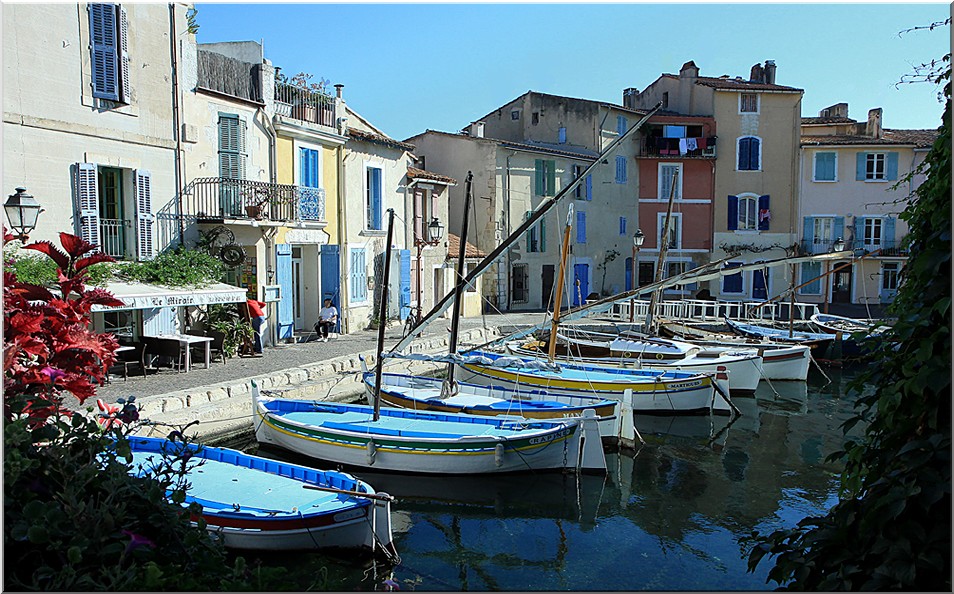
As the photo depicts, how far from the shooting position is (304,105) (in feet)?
69.9

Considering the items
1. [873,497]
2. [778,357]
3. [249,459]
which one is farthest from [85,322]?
[778,357]

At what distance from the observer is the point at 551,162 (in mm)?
34906

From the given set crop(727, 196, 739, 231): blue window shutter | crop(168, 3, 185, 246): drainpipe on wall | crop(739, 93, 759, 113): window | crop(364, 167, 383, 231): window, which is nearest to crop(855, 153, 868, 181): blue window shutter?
crop(739, 93, 759, 113): window

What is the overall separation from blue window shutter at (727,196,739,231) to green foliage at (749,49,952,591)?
36.7 meters

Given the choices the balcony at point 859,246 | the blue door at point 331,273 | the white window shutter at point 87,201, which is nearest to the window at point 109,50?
the white window shutter at point 87,201

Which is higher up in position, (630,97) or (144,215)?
(630,97)

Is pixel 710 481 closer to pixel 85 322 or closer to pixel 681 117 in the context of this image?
pixel 85 322

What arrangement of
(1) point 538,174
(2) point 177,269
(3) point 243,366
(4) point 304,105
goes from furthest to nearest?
(1) point 538,174 → (4) point 304,105 → (3) point 243,366 → (2) point 177,269

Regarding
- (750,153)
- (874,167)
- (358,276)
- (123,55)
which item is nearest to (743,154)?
(750,153)

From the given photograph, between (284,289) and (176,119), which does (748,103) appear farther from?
(176,119)

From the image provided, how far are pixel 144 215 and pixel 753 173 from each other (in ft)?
103

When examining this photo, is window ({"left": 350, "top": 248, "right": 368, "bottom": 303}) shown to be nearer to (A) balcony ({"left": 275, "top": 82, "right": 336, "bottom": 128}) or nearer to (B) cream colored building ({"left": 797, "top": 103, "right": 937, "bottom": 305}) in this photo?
(A) balcony ({"left": 275, "top": 82, "right": 336, "bottom": 128})

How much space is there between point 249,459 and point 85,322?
5.76 metres

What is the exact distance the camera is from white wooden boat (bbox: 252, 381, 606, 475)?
11891 mm
